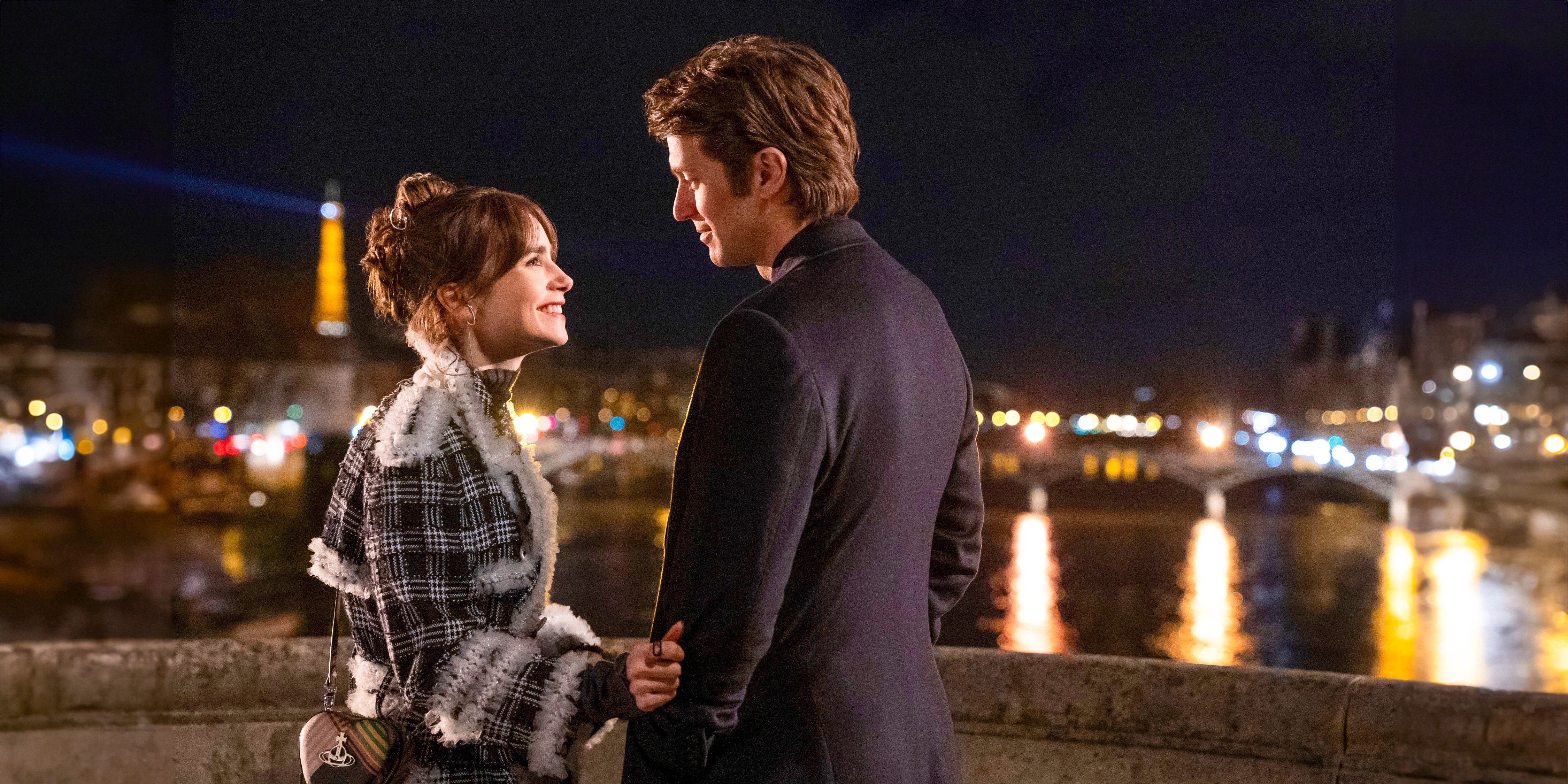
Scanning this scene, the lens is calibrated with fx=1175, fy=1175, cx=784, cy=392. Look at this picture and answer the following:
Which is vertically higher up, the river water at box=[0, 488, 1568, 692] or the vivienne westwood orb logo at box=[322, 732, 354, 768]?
the vivienne westwood orb logo at box=[322, 732, 354, 768]

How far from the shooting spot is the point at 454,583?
184cm

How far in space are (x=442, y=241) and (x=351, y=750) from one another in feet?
2.74

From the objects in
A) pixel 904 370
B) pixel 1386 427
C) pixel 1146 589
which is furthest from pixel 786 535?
pixel 1386 427

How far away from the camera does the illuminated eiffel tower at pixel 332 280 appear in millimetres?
71625

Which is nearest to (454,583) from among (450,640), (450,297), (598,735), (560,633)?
(450,640)

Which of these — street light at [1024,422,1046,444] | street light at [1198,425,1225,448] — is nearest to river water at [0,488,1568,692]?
street light at [1024,422,1046,444]

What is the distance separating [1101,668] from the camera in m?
2.97

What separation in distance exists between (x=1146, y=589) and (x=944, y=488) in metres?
27.7

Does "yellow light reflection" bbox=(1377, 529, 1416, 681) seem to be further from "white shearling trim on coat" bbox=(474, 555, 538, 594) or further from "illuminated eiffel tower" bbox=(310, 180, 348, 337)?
"illuminated eiffel tower" bbox=(310, 180, 348, 337)

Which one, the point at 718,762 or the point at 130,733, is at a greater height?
the point at 718,762

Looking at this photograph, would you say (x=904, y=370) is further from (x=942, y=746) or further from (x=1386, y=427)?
(x=1386, y=427)

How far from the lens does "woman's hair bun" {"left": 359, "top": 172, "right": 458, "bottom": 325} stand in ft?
6.71

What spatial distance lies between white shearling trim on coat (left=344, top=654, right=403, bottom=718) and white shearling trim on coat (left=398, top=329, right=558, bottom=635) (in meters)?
0.22

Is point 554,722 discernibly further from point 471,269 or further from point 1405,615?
point 1405,615
